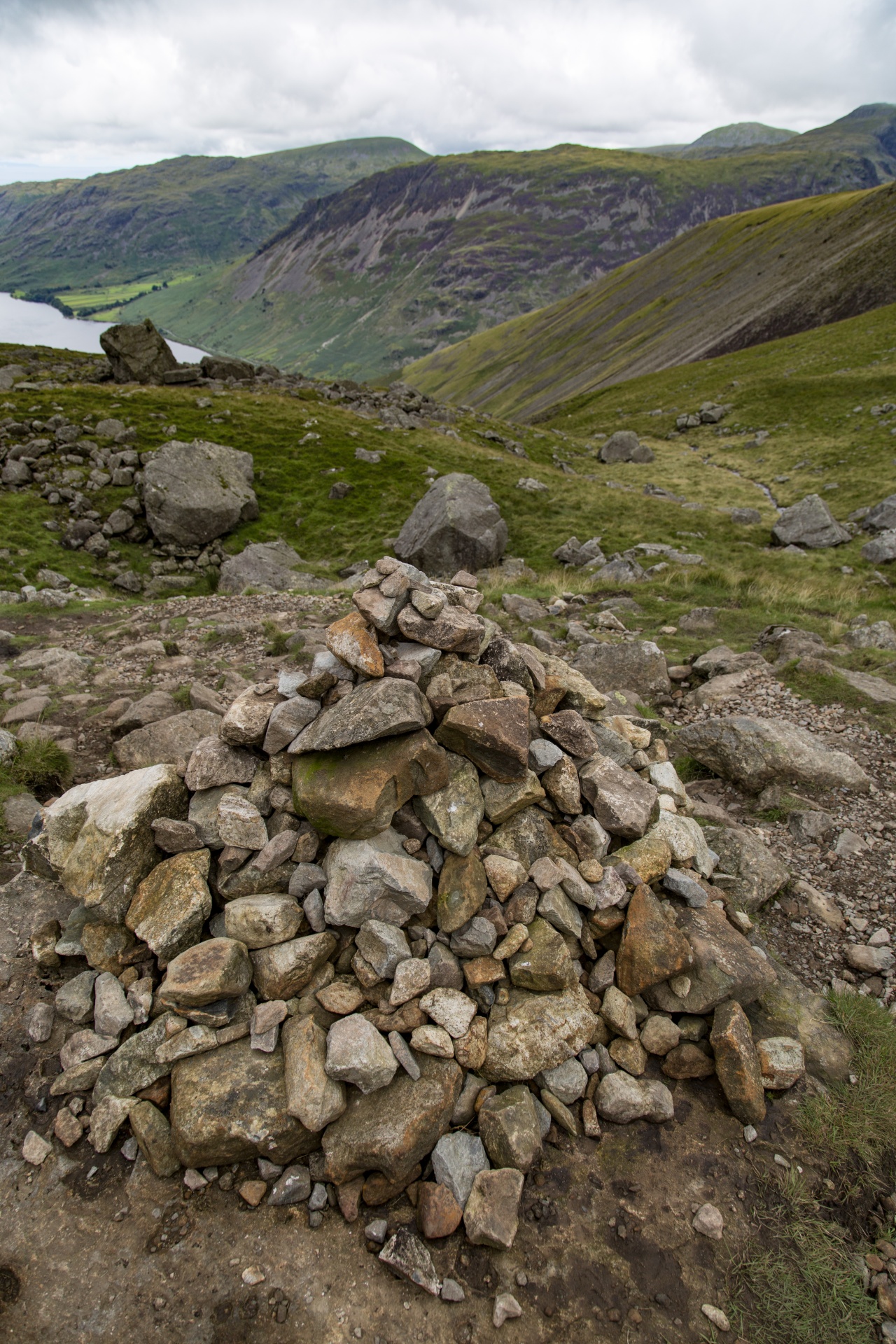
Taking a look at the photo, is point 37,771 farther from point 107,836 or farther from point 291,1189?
point 291,1189

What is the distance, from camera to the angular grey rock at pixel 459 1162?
6.64 metres

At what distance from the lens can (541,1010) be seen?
769 cm

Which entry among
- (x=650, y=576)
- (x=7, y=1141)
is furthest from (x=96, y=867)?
(x=650, y=576)

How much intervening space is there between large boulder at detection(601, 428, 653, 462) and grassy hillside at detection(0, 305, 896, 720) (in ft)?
7.99

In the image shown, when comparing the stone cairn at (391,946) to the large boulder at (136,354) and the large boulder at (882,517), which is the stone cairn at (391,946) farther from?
the large boulder at (136,354)

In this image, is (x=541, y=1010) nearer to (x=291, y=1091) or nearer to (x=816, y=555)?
(x=291, y=1091)

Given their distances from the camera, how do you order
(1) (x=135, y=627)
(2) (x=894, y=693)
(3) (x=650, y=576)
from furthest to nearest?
1. (3) (x=650, y=576)
2. (1) (x=135, y=627)
3. (2) (x=894, y=693)

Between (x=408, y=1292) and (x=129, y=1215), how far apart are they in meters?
3.00

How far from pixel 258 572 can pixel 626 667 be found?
1921 cm

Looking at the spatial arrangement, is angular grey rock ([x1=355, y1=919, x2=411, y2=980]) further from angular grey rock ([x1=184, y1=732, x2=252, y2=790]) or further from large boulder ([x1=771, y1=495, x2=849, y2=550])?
large boulder ([x1=771, y1=495, x2=849, y2=550])

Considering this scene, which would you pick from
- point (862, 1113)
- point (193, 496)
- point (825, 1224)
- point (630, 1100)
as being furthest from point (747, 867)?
point (193, 496)

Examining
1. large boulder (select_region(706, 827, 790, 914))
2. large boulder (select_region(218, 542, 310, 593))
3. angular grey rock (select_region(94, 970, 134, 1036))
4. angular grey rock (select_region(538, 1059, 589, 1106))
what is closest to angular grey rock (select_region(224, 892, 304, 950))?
angular grey rock (select_region(94, 970, 134, 1036))

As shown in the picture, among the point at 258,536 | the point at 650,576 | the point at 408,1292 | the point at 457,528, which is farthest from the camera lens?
the point at 258,536

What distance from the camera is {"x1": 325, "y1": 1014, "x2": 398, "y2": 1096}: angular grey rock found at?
22.2 ft
